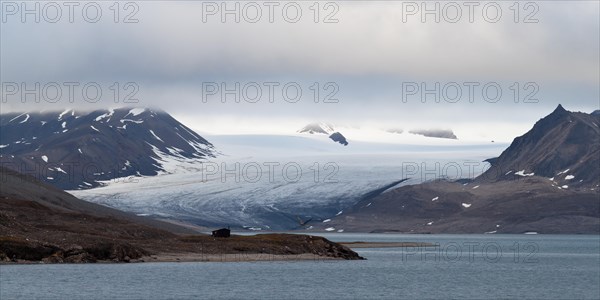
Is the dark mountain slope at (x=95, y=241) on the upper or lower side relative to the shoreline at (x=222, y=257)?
upper

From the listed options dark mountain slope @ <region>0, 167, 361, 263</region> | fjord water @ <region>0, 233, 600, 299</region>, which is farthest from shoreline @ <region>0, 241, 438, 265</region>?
fjord water @ <region>0, 233, 600, 299</region>

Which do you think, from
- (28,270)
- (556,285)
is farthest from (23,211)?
(556,285)

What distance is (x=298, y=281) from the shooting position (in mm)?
115438

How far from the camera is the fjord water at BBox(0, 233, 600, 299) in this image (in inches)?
3903

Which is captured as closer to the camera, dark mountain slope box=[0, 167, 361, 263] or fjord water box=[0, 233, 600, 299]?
fjord water box=[0, 233, 600, 299]

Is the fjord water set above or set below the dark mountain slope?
below

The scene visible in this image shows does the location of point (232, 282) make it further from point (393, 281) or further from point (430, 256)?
point (430, 256)

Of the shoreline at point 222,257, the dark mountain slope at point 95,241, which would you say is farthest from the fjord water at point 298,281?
the dark mountain slope at point 95,241

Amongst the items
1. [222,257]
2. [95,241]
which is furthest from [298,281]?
[222,257]

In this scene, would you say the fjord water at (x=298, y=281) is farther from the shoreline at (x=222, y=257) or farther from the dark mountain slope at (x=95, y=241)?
the dark mountain slope at (x=95, y=241)

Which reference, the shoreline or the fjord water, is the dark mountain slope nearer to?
the shoreline

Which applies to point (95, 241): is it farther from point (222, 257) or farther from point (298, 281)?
point (298, 281)

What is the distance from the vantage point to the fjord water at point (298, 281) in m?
99.1

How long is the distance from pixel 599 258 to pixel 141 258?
81.4 metres
